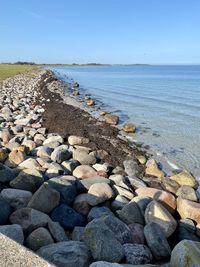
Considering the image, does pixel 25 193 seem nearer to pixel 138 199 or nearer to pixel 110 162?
pixel 138 199

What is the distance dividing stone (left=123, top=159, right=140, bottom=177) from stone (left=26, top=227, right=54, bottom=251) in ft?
13.8

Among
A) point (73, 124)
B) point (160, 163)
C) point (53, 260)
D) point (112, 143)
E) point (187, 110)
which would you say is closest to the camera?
point (53, 260)

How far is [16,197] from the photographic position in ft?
18.6

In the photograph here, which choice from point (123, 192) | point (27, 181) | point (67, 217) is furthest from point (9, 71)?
point (67, 217)

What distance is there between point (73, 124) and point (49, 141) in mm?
4153

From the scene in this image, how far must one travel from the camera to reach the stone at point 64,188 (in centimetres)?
612

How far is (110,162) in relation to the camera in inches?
371

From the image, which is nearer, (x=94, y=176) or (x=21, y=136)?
(x=94, y=176)

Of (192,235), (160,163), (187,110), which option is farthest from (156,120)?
(192,235)

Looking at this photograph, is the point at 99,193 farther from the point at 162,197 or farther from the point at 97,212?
the point at 162,197

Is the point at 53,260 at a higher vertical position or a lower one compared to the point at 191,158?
higher

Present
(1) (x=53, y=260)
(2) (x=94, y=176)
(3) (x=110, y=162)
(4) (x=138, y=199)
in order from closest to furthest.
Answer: (1) (x=53, y=260)
(4) (x=138, y=199)
(2) (x=94, y=176)
(3) (x=110, y=162)

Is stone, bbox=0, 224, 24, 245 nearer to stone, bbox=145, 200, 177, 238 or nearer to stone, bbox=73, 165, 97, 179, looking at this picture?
stone, bbox=145, 200, 177, 238

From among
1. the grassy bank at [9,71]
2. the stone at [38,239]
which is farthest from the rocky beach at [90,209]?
the grassy bank at [9,71]
